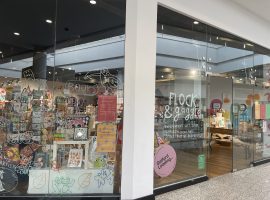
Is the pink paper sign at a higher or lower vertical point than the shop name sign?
lower

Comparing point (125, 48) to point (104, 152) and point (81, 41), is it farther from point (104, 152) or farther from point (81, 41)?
point (104, 152)

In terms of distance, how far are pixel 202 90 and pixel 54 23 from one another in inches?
112

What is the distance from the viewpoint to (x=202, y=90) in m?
4.64

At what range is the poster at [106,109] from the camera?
346cm

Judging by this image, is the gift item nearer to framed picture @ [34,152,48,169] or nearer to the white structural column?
framed picture @ [34,152,48,169]

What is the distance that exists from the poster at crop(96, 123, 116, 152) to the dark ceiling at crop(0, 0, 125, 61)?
1250 millimetres

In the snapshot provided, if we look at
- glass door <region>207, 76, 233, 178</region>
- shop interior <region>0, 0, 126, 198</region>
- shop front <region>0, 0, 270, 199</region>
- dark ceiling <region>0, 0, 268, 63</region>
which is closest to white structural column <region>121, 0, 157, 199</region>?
shop front <region>0, 0, 270, 199</region>

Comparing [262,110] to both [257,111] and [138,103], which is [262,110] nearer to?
[257,111]

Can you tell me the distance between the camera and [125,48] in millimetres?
3432

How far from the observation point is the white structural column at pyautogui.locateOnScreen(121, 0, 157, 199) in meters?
3.32

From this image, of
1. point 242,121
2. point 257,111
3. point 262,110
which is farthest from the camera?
point 262,110

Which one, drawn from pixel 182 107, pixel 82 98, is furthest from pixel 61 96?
pixel 182 107

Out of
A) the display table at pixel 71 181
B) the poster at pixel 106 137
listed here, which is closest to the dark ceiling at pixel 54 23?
the poster at pixel 106 137

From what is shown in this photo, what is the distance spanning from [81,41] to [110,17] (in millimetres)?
539
